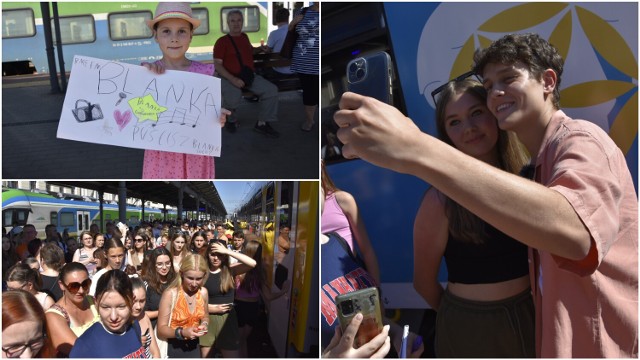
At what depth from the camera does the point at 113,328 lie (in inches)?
60.6

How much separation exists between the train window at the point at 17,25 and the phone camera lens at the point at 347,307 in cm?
636

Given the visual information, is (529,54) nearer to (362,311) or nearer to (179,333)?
(362,311)

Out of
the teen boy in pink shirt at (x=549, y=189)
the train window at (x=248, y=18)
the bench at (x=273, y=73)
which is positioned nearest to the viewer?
the teen boy in pink shirt at (x=549, y=189)

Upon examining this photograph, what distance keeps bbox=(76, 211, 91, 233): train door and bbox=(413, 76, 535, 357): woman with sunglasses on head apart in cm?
111

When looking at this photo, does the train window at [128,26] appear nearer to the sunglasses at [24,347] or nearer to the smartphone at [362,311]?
the sunglasses at [24,347]

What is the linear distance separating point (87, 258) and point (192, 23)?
1.04m

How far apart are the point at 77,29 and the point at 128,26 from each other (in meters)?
0.97

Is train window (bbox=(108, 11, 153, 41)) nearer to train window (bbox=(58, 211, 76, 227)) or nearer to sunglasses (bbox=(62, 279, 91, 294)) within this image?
train window (bbox=(58, 211, 76, 227))

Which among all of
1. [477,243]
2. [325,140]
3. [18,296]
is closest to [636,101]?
[477,243]

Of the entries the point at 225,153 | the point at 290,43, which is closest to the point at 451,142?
the point at 290,43

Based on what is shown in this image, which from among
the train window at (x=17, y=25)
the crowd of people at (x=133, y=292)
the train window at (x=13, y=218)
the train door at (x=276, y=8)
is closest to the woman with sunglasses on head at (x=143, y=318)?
the crowd of people at (x=133, y=292)

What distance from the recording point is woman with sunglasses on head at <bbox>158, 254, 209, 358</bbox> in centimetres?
166

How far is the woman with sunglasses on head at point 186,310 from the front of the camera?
5.45 ft

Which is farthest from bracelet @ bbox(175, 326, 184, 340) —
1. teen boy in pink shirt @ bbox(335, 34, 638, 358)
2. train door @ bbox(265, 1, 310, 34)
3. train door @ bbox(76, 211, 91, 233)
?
train door @ bbox(265, 1, 310, 34)
